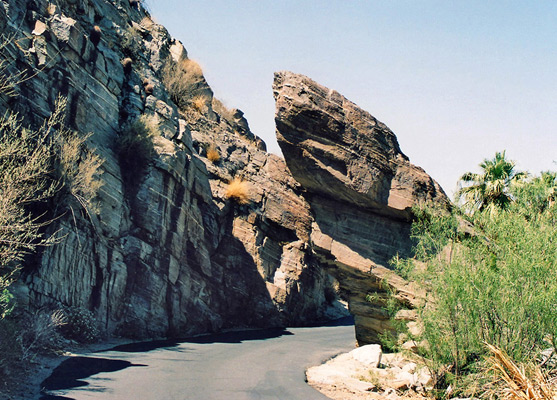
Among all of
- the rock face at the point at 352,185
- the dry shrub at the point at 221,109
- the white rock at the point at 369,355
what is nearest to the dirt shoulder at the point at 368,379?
the white rock at the point at 369,355

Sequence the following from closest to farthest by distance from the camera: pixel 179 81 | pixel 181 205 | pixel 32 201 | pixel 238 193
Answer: pixel 32 201, pixel 181 205, pixel 238 193, pixel 179 81

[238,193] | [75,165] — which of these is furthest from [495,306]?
[238,193]

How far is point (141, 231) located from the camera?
21344 millimetres

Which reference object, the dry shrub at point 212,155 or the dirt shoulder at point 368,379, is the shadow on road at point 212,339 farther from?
the dry shrub at point 212,155

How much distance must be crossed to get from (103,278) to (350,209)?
1059 cm

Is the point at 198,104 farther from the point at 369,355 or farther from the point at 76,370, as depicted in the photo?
the point at 76,370

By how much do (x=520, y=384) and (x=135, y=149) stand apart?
18080mm

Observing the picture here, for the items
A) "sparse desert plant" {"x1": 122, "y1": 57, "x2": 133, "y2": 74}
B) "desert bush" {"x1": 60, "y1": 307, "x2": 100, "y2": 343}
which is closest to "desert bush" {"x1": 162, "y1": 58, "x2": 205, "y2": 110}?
"sparse desert plant" {"x1": 122, "y1": 57, "x2": 133, "y2": 74}

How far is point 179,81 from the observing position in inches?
1340

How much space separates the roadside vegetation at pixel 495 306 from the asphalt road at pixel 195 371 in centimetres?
381

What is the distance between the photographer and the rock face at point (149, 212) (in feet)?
58.6

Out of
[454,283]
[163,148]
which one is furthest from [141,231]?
[454,283]

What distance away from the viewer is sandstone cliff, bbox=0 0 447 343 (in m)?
18.1

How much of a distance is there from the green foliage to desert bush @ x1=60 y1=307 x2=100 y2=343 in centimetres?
1155
